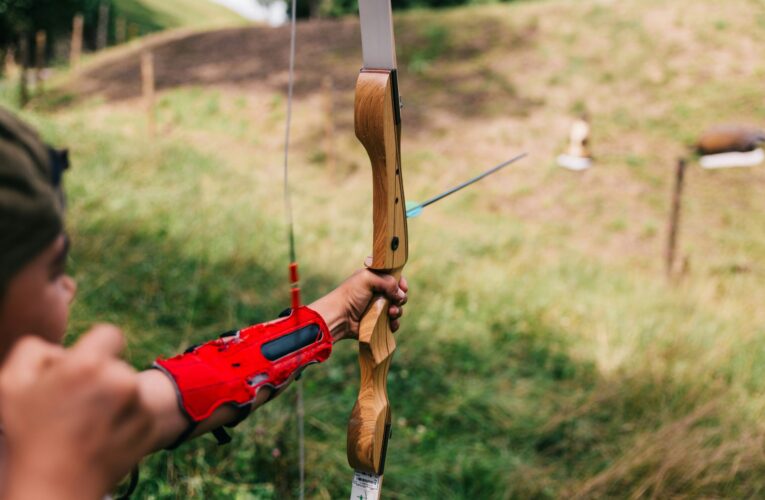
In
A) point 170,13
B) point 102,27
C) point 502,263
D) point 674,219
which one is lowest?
point 502,263

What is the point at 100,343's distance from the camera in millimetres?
624

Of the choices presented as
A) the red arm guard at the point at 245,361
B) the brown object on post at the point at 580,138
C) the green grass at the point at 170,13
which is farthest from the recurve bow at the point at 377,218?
the green grass at the point at 170,13

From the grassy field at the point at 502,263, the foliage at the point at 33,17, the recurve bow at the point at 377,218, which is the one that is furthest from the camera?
the foliage at the point at 33,17

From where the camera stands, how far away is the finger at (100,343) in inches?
24.3

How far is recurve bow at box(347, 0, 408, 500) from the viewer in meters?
1.33

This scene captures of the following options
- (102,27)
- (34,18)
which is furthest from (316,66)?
(102,27)

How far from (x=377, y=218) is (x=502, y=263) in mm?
4203

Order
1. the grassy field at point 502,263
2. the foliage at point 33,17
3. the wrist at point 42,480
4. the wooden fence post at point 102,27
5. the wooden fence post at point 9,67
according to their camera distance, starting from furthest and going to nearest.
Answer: the wooden fence post at point 102,27 < the foliage at point 33,17 < the wooden fence post at point 9,67 < the grassy field at point 502,263 < the wrist at point 42,480

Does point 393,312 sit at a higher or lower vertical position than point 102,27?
lower

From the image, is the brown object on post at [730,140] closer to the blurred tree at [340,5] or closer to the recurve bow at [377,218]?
the recurve bow at [377,218]

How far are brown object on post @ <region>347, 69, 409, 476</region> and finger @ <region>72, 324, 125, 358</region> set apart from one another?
0.81 metres

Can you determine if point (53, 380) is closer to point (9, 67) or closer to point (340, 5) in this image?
point (9, 67)

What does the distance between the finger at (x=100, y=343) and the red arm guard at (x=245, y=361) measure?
33 cm

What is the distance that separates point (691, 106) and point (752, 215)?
7.84ft
